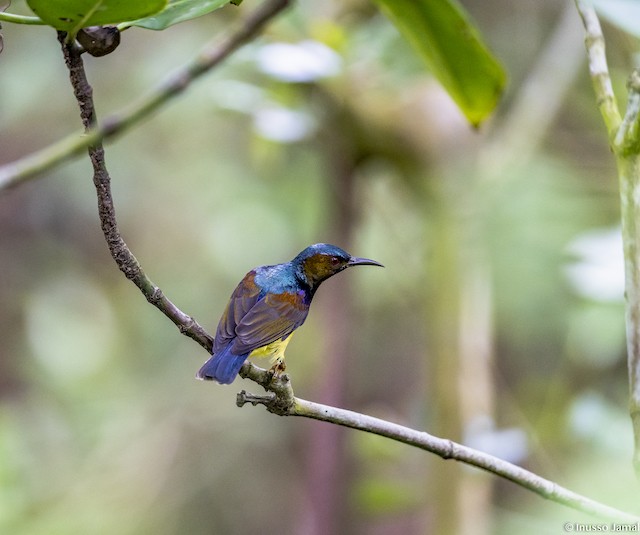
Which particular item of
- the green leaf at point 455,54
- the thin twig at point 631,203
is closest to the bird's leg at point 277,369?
the thin twig at point 631,203

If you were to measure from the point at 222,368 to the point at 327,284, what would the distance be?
215cm

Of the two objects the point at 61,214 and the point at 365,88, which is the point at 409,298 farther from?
the point at 61,214

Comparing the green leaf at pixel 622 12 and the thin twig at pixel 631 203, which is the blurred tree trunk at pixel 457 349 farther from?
the thin twig at pixel 631 203

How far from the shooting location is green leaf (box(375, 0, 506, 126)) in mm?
1793

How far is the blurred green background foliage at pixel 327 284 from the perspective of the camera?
10.1 ft

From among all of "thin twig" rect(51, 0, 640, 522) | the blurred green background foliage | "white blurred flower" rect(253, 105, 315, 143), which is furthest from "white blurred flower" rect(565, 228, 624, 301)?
"thin twig" rect(51, 0, 640, 522)

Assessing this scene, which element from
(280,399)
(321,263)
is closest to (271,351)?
(321,263)

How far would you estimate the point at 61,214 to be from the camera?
511cm

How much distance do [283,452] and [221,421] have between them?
0.51 m

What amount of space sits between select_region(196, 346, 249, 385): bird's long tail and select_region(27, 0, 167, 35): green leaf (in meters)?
0.55

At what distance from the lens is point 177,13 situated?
4.10 feet

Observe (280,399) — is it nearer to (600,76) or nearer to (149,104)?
(600,76)

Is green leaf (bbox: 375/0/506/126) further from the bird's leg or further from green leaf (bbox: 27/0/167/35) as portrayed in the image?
green leaf (bbox: 27/0/167/35)

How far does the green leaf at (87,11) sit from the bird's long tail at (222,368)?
554mm
